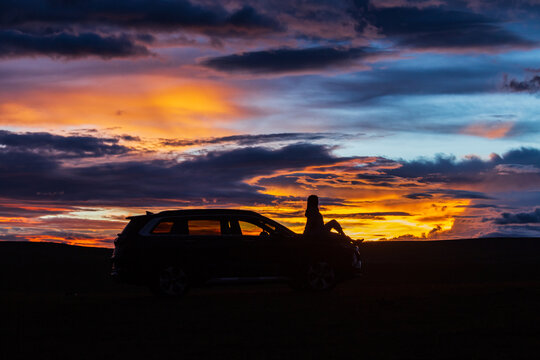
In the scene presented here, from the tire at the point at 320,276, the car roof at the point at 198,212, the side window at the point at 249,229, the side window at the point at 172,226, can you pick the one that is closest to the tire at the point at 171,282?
the side window at the point at 172,226

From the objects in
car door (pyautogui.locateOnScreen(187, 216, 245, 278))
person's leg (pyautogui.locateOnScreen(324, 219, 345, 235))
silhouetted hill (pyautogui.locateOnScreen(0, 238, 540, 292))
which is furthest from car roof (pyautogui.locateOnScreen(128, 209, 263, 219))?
silhouetted hill (pyautogui.locateOnScreen(0, 238, 540, 292))

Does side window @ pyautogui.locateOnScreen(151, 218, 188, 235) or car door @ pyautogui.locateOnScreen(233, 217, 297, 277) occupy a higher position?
side window @ pyautogui.locateOnScreen(151, 218, 188, 235)

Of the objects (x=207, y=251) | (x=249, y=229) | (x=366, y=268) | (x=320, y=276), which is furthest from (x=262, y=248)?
(x=366, y=268)

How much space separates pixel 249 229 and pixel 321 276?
6.54 ft

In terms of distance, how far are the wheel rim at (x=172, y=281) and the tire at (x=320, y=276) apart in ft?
8.95

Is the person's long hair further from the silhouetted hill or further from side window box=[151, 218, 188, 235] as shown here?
the silhouetted hill

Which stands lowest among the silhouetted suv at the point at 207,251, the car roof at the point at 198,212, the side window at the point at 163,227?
the silhouetted suv at the point at 207,251

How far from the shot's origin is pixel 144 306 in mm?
14461

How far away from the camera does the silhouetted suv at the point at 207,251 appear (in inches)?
616

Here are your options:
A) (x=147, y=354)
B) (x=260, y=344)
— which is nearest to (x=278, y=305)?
(x=260, y=344)

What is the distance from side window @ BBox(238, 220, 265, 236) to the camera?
53.3 feet

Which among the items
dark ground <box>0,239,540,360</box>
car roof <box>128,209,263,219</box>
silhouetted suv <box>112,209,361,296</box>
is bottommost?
dark ground <box>0,239,540,360</box>

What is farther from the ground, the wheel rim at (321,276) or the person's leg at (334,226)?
the person's leg at (334,226)

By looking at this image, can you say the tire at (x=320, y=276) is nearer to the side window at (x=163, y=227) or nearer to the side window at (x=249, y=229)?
the side window at (x=249, y=229)
